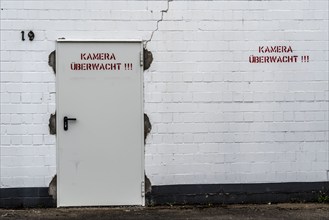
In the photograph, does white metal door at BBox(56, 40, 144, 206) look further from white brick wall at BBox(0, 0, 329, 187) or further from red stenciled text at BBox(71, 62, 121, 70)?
white brick wall at BBox(0, 0, 329, 187)

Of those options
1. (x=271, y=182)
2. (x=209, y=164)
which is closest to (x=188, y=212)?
(x=209, y=164)

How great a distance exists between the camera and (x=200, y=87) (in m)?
7.84

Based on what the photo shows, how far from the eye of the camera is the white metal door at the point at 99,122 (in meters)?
7.62

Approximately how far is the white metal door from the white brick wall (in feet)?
0.56

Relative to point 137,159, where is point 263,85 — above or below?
above

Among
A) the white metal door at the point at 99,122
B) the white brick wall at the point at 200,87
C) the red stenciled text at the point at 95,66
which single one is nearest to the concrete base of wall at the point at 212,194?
the white brick wall at the point at 200,87

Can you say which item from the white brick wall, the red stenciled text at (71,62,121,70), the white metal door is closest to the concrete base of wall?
the white brick wall

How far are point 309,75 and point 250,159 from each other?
1603mm

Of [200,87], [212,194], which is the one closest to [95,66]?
[200,87]

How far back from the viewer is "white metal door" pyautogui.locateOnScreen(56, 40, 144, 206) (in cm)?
762

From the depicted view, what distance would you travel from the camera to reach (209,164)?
→ 7863 millimetres

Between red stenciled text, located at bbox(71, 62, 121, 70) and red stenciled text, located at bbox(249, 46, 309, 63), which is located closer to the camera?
red stenciled text, located at bbox(71, 62, 121, 70)

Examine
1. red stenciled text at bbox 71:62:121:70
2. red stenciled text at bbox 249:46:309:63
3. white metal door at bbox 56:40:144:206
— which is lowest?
white metal door at bbox 56:40:144:206

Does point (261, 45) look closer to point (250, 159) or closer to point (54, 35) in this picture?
point (250, 159)
